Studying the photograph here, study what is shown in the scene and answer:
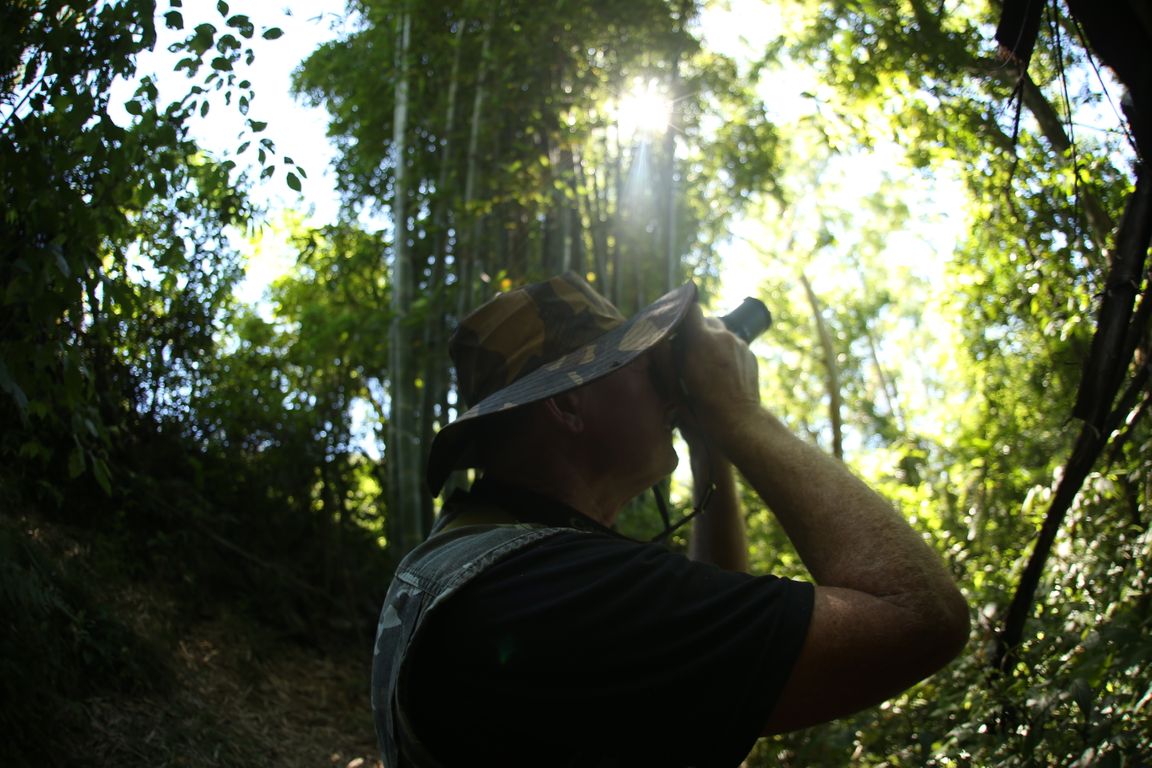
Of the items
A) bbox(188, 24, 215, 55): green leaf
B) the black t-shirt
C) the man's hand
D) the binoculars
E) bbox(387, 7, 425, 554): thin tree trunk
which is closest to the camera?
the black t-shirt

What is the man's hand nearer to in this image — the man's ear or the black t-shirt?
the man's ear

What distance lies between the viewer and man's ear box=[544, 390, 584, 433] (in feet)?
4.69

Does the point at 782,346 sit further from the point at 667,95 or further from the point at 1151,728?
the point at 1151,728

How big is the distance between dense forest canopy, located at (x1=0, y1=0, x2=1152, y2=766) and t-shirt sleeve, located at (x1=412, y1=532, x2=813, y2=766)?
2.43 feet

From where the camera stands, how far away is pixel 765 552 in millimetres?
5062

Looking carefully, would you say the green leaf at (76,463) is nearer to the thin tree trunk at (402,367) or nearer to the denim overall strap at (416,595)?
the denim overall strap at (416,595)

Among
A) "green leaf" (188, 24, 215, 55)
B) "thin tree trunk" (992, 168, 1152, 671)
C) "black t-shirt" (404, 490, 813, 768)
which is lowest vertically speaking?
"black t-shirt" (404, 490, 813, 768)

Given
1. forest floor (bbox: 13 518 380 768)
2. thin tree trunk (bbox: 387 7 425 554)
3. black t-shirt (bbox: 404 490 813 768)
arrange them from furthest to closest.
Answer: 1. thin tree trunk (bbox: 387 7 425 554)
2. forest floor (bbox: 13 518 380 768)
3. black t-shirt (bbox: 404 490 813 768)

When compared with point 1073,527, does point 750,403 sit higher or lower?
higher

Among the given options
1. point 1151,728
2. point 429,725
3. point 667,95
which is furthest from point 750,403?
point 667,95

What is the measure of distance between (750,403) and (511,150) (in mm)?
3744

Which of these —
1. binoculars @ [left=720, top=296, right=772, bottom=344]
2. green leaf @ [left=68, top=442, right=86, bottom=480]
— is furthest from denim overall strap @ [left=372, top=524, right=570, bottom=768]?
green leaf @ [left=68, top=442, right=86, bottom=480]

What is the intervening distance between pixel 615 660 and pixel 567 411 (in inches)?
19.2

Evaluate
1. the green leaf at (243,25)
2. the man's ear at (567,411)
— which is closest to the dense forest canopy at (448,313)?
the green leaf at (243,25)
